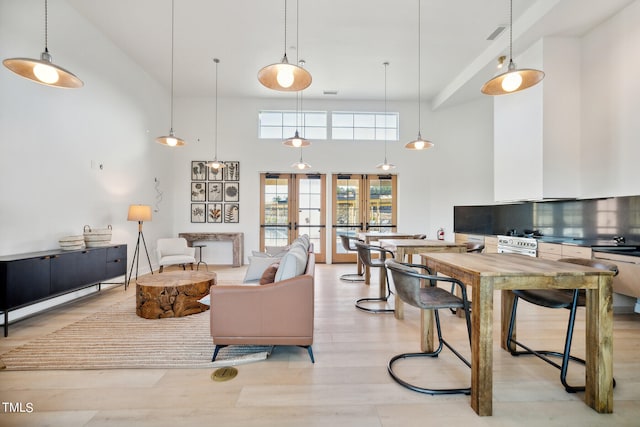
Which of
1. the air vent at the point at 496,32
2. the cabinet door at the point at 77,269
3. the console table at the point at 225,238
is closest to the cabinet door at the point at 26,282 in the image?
the cabinet door at the point at 77,269

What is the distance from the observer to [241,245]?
7102mm

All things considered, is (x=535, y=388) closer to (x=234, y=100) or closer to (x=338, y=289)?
(x=338, y=289)

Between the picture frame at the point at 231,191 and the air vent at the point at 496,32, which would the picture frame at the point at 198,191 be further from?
the air vent at the point at 496,32

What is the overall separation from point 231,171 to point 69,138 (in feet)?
11.5

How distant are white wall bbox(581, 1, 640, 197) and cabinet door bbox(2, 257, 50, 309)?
735 cm

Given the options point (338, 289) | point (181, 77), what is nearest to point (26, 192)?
point (181, 77)

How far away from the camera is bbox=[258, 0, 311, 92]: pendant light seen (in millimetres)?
2387

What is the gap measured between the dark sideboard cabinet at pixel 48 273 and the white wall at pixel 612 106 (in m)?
7.35

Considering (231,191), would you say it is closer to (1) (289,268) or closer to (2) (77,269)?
(2) (77,269)

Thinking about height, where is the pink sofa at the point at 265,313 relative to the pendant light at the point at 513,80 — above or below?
below

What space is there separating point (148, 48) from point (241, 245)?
4493 millimetres

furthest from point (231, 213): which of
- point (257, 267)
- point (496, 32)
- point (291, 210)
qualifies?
point (496, 32)

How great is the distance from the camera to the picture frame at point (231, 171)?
726cm

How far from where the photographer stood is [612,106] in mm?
3961
